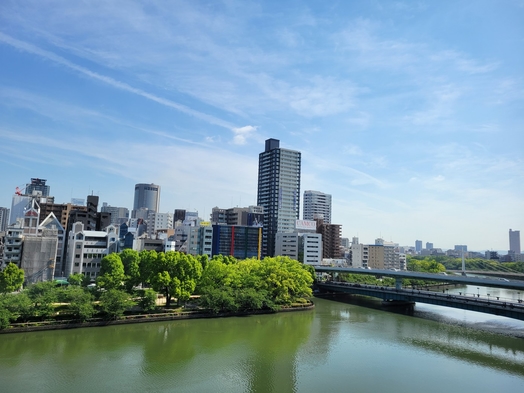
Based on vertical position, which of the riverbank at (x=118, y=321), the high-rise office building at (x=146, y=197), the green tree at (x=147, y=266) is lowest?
the riverbank at (x=118, y=321)

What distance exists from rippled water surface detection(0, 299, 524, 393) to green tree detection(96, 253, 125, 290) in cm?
464

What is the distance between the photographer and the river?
1636cm

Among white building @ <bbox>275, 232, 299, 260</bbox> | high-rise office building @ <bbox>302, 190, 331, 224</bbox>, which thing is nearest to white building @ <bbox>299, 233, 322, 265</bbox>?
white building @ <bbox>275, 232, 299, 260</bbox>

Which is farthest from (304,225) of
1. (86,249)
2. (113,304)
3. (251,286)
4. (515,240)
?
(515,240)

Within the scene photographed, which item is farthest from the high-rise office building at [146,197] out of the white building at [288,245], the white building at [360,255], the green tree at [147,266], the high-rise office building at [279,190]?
the green tree at [147,266]

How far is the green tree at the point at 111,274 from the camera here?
95.0 feet

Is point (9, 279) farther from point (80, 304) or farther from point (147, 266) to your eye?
point (147, 266)

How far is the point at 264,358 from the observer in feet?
65.3

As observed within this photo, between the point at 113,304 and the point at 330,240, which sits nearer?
the point at 113,304

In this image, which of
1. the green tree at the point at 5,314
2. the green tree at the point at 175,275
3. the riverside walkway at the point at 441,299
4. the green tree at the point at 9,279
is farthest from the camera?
the green tree at the point at 175,275

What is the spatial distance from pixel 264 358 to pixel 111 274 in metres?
15.5

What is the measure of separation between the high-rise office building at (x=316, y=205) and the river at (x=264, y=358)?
91.3m

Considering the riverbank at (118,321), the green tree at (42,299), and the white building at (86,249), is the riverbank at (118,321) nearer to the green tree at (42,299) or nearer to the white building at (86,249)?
the green tree at (42,299)

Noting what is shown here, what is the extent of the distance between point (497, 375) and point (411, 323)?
12.7m
